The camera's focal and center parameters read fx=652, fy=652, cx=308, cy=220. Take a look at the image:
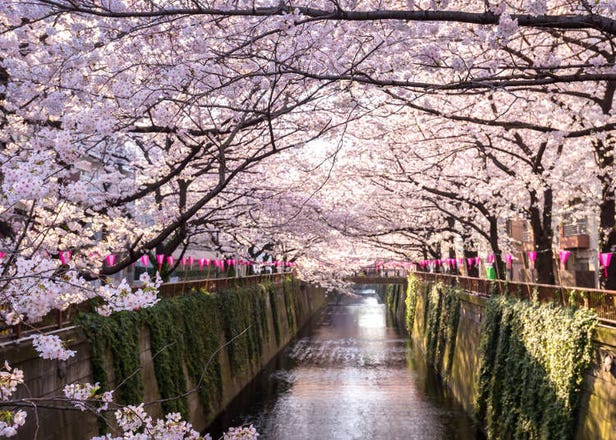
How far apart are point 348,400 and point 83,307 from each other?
15236mm

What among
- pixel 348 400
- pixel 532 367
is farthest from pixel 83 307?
pixel 348 400

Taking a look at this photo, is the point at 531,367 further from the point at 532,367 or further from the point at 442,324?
the point at 442,324

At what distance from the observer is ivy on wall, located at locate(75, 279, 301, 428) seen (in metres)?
13.1

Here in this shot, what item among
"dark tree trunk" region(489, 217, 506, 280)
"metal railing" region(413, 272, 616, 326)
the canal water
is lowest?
the canal water

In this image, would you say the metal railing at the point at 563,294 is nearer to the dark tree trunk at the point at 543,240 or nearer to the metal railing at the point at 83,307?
the dark tree trunk at the point at 543,240

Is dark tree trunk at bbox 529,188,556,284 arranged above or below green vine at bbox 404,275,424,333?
above

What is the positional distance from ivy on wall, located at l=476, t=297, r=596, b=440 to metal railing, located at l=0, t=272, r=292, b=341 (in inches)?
356

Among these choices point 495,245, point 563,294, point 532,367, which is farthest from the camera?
point 495,245

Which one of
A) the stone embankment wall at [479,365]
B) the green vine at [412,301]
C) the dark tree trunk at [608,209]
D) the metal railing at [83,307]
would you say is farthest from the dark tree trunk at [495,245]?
the green vine at [412,301]

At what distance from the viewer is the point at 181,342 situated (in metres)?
19.1

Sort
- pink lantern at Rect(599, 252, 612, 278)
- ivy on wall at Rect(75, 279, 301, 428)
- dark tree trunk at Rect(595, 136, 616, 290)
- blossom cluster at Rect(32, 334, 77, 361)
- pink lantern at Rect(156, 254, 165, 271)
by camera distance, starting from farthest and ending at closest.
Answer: pink lantern at Rect(156, 254, 165, 271), dark tree trunk at Rect(595, 136, 616, 290), pink lantern at Rect(599, 252, 612, 278), ivy on wall at Rect(75, 279, 301, 428), blossom cluster at Rect(32, 334, 77, 361)

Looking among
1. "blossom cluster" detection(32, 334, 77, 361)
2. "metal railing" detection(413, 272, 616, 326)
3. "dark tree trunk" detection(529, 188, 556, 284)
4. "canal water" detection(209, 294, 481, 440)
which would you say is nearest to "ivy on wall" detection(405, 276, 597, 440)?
"metal railing" detection(413, 272, 616, 326)

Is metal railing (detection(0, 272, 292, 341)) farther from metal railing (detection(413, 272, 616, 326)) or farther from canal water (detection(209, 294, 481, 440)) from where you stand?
metal railing (detection(413, 272, 616, 326))

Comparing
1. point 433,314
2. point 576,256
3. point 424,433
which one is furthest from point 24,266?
point 576,256
